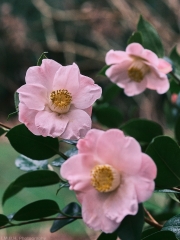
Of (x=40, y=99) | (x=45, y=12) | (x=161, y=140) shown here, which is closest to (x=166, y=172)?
(x=161, y=140)

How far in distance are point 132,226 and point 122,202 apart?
0.07ft

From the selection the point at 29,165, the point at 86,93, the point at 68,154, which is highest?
the point at 86,93

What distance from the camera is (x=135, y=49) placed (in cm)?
50

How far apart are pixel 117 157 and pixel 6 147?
1464 mm

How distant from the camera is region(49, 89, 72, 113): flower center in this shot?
394mm

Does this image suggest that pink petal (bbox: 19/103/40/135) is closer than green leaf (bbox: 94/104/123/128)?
Yes

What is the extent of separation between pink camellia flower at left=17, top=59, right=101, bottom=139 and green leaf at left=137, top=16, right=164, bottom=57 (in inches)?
11.2

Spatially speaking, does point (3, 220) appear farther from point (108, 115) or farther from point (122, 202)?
point (108, 115)

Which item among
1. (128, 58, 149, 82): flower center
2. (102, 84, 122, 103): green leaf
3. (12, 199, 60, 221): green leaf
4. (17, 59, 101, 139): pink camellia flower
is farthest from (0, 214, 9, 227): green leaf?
(102, 84, 122, 103): green leaf

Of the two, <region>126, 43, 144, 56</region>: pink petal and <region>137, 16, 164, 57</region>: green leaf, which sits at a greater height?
<region>126, 43, 144, 56</region>: pink petal

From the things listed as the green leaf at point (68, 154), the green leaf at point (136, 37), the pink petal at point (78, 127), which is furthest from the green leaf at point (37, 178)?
the green leaf at point (136, 37)

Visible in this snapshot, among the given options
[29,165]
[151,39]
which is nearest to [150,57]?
[151,39]

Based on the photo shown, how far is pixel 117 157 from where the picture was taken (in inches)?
13.1

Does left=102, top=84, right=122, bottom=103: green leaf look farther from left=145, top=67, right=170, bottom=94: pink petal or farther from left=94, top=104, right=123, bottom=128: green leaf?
left=145, top=67, right=170, bottom=94: pink petal
